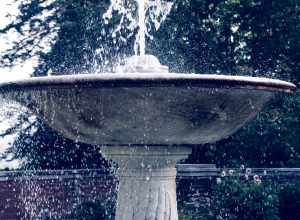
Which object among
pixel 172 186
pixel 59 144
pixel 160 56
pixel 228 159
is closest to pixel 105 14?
pixel 160 56

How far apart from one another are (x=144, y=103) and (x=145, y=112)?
10 cm

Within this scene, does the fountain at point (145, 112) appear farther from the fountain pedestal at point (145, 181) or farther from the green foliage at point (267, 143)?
the green foliage at point (267, 143)

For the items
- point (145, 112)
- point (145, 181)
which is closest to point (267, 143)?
point (145, 181)

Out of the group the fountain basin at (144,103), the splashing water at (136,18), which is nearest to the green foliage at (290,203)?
the fountain basin at (144,103)

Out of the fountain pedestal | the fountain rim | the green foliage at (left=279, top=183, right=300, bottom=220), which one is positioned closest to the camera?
the fountain rim

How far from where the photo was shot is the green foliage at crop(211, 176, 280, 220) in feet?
26.2

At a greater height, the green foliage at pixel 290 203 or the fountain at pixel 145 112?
the fountain at pixel 145 112

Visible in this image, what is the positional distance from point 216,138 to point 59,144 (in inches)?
288

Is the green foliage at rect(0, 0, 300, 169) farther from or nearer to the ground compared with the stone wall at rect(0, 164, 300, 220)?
farther from the ground

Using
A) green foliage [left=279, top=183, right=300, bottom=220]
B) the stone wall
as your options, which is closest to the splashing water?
the stone wall

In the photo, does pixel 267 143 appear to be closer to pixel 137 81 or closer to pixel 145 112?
pixel 145 112

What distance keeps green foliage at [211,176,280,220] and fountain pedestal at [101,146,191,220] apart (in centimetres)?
378

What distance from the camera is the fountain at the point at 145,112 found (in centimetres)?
348

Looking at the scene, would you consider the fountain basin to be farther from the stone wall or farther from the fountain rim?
the stone wall
